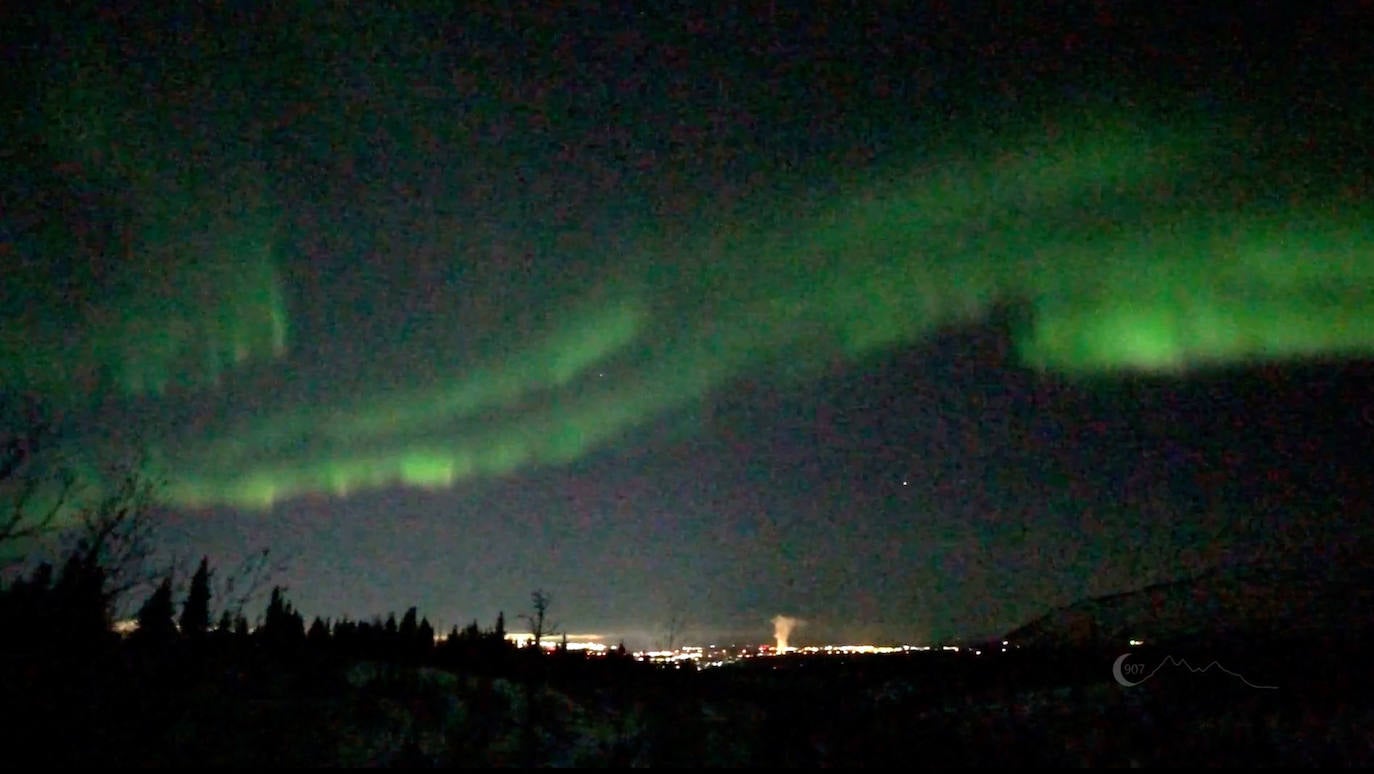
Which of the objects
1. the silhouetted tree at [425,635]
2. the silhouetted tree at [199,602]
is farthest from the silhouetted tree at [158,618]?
the silhouetted tree at [425,635]

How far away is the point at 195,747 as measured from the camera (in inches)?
1220

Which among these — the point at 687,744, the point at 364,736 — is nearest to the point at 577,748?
the point at 687,744

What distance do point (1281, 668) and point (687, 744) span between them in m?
42.6

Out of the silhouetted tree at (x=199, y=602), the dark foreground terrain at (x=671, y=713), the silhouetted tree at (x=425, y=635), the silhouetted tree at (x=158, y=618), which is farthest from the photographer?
the silhouetted tree at (x=425, y=635)

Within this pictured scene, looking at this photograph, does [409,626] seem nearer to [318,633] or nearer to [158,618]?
[318,633]

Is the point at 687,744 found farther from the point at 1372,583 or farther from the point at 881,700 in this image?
the point at 1372,583

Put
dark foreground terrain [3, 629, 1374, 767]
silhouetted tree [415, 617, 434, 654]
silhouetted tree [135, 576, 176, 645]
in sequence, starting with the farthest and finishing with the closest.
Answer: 1. silhouetted tree [415, 617, 434, 654]
2. silhouetted tree [135, 576, 176, 645]
3. dark foreground terrain [3, 629, 1374, 767]

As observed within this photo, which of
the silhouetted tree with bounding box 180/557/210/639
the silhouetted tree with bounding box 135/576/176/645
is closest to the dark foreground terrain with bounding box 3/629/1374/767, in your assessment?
the silhouetted tree with bounding box 135/576/176/645

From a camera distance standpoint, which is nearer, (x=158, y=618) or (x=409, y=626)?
(x=158, y=618)

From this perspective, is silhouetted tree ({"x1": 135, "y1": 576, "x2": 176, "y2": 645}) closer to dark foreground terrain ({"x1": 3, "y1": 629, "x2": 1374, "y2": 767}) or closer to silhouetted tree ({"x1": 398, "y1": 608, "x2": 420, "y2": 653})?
dark foreground terrain ({"x1": 3, "y1": 629, "x2": 1374, "y2": 767})

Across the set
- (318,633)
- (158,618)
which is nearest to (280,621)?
(318,633)

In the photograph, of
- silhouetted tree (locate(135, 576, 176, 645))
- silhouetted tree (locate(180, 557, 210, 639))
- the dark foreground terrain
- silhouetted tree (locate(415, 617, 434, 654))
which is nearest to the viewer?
the dark foreground terrain

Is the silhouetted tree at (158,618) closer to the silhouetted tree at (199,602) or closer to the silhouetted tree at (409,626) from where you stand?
the silhouetted tree at (199,602)

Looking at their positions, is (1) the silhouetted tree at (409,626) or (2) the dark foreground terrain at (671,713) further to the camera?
(1) the silhouetted tree at (409,626)
